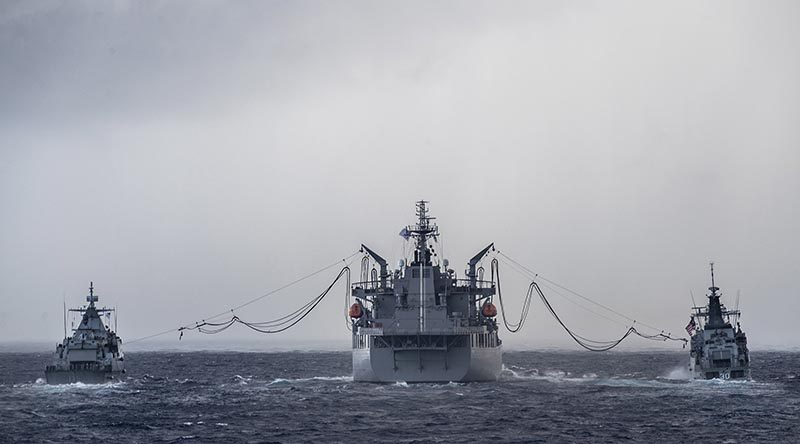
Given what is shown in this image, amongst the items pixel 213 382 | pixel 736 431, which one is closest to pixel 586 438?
pixel 736 431

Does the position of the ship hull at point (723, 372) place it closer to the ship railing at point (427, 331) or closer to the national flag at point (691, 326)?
the national flag at point (691, 326)

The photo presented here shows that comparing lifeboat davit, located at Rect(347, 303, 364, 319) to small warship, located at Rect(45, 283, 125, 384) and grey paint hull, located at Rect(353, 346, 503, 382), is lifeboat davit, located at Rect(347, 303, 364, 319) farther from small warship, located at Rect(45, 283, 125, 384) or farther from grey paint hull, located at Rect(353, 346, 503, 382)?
small warship, located at Rect(45, 283, 125, 384)

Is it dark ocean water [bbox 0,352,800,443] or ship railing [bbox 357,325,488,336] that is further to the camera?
ship railing [bbox 357,325,488,336]

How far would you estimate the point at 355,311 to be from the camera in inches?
3438

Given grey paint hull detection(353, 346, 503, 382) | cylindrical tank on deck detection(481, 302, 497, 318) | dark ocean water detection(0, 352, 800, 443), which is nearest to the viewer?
dark ocean water detection(0, 352, 800, 443)

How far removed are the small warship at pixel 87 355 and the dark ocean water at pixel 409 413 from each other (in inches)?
52.9

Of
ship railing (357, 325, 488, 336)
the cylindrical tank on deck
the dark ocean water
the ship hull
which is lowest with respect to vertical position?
the dark ocean water

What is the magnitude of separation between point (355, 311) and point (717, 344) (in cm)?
3370

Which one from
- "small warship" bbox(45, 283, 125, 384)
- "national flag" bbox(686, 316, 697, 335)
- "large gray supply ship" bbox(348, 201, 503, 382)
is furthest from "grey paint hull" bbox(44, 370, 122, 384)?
"national flag" bbox(686, 316, 697, 335)

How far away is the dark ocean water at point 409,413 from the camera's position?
55228 mm

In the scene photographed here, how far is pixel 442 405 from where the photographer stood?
223 feet

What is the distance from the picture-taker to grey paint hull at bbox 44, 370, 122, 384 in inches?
3565

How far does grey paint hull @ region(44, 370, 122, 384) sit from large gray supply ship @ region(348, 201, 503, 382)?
24989 millimetres

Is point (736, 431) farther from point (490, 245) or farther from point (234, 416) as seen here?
point (490, 245)
